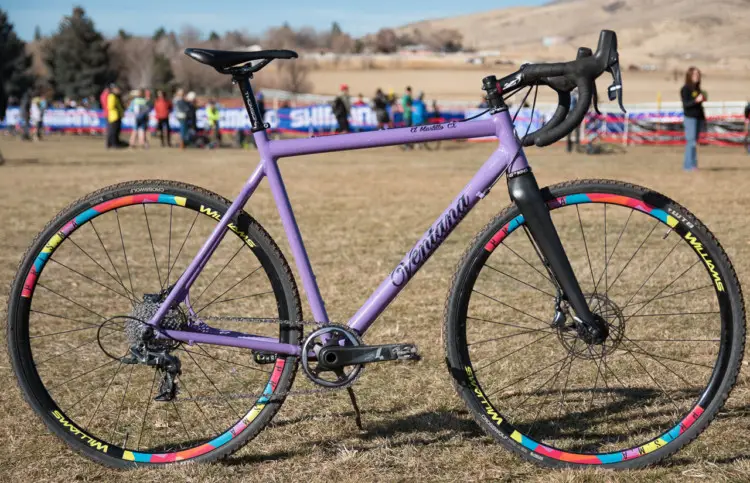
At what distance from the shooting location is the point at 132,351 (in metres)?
3.55

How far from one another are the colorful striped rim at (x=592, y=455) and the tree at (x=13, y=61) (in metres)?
78.9

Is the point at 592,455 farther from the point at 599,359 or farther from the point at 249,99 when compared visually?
the point at 249,99

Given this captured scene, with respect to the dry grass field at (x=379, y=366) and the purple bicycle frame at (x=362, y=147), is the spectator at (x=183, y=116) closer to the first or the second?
the dry grass field at (x=379, y=366)

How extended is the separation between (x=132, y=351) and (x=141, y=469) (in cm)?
47

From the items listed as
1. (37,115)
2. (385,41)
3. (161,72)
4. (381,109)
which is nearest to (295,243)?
(381,109)

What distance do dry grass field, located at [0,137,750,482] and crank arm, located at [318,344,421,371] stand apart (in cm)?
47

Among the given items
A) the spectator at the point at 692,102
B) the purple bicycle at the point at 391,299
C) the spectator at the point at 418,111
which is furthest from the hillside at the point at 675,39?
the purple bicycle at the point at 391,299

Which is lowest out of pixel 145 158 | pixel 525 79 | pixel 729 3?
pixel 145 158

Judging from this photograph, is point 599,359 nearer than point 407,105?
Yes

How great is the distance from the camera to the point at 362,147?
3354 millimetres

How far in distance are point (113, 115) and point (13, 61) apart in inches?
2190

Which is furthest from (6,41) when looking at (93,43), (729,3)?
(729,3)

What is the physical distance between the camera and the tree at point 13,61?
76.6m

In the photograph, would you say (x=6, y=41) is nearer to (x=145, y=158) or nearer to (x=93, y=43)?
(x=93, y=43)
